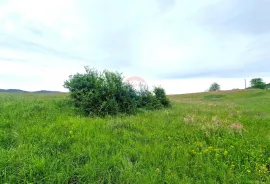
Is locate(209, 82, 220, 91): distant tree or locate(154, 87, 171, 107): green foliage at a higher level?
locate(209, 82, 220, 91): distant tree

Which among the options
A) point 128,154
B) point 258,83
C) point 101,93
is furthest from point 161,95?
point 258,83

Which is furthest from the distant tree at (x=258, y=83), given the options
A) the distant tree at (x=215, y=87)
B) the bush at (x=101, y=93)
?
→ the bush at (x=101, y=93)

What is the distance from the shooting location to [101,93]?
6.66 metres

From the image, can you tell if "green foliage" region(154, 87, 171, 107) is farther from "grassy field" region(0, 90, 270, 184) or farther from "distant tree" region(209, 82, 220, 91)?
"distant tree" region(209, 82, 220, 91)

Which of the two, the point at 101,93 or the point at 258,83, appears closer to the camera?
the point at 101,93

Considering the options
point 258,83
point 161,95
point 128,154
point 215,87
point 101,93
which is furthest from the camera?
point 215,87

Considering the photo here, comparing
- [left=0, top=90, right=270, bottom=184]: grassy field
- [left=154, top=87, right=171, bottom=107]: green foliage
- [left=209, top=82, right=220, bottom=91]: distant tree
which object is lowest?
[left=0, top=90, right=270, bottom=184]: grassy field

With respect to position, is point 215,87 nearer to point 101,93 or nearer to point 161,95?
point 161,95

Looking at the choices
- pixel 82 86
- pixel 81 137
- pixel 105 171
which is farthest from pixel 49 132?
pixel 82 86

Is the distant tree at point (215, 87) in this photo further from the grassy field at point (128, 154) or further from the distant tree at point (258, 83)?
the grassy field at point (128, 154)

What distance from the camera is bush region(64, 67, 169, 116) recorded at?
6324 mm

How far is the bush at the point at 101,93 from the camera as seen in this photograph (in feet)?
20.7

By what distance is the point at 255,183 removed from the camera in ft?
7.72

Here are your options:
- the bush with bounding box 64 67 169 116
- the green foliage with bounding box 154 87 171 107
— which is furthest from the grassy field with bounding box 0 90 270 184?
the green foliage with bounding box 154 87 171 107
